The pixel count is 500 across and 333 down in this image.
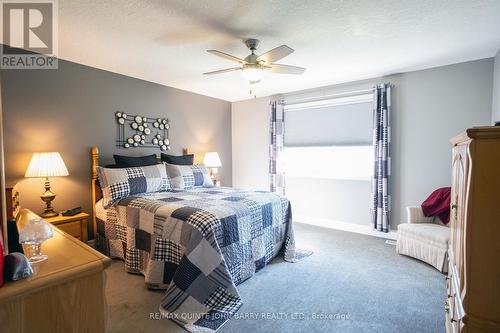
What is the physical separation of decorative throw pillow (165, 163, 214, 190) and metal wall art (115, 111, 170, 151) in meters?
0.61

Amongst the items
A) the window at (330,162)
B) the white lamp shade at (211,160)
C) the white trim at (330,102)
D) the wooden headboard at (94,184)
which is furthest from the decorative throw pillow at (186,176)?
the white trim at (330,102)

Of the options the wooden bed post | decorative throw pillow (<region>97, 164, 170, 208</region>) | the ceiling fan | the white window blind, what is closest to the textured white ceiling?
the ceiling fan

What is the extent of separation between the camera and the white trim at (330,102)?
3743 mm

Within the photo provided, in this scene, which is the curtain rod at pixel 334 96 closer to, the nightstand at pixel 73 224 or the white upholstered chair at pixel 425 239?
the white upholstered chair at pixel 425 239

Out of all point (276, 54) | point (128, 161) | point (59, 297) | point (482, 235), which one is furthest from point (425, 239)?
point (128, 161)

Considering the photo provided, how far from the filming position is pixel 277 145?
4621 mm

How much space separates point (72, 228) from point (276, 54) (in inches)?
108

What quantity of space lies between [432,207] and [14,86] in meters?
4.90

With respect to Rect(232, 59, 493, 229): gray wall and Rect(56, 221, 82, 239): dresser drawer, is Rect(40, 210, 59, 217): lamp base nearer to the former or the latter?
Rect(56, 221, 82, 239): dresser drawer

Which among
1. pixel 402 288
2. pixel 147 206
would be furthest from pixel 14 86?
pixel 402 288

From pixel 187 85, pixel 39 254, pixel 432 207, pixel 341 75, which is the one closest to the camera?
pixel 39 254

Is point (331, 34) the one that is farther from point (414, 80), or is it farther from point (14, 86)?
point (14, 86)

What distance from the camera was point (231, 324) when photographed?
1791 millimetres

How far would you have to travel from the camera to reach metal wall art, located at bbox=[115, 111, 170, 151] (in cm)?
352
